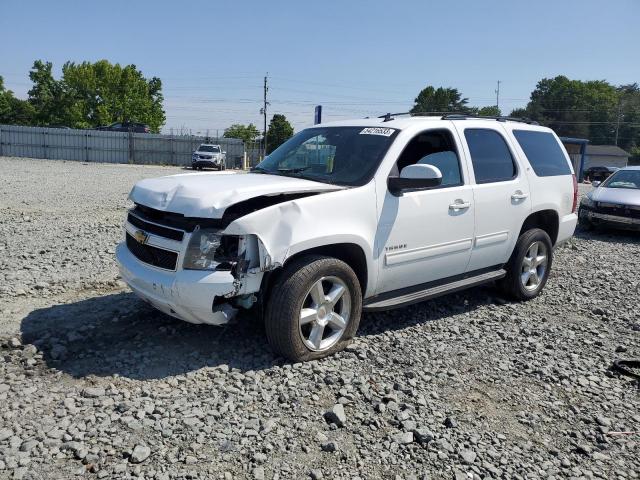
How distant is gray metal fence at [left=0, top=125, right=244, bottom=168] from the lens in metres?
37.7

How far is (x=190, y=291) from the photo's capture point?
3.64 metres

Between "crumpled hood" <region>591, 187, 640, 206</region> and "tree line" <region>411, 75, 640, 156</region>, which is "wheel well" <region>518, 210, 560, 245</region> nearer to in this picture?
"crumpled hood" <region>591, 187, 640, 206</region>

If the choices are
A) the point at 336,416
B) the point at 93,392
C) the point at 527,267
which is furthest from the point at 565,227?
the point at 93,392

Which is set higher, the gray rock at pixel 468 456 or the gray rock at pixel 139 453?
the gray rock at pixel 139 453

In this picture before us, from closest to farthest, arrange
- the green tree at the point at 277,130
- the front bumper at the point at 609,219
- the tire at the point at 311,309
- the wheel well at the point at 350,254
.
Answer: the tire at the point at 311,309
the wheel well at the point at 350,254
the front bumper at the point at 609,219
the green tree at the point at 277,130

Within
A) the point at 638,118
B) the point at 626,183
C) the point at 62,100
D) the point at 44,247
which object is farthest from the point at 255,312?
the point at 638,118

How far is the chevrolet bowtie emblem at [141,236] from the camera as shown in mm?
4037

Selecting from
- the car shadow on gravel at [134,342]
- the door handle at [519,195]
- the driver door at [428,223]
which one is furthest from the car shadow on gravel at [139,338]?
the door handle at [519,195]

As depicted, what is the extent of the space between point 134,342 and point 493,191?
361cm

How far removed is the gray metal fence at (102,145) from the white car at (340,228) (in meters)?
36.9

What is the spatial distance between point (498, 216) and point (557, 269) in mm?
2969

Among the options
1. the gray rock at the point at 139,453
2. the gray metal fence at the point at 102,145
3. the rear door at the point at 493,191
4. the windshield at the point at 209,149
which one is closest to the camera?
the gray rock at the point at 139,453

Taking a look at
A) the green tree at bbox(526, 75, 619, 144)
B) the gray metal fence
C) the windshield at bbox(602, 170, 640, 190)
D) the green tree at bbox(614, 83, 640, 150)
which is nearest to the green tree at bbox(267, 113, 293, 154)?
the gray metal fence

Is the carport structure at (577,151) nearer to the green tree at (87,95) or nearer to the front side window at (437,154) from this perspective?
the front side window at (437,154)
